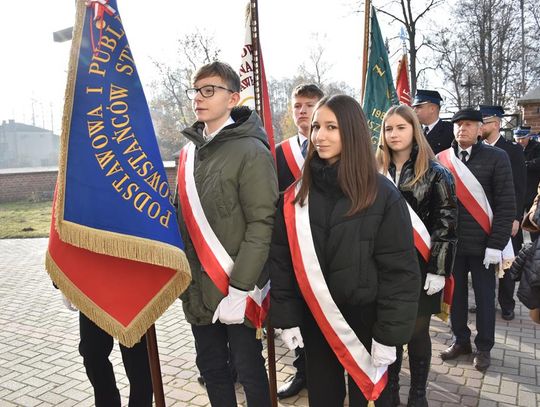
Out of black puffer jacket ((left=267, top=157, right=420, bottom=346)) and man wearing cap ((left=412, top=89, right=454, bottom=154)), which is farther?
man wearing cap ((left=412, top=89, right=454, bottom=154))

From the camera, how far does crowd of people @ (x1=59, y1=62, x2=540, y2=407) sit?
2.10m

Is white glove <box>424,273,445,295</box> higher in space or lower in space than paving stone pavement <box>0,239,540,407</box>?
higher

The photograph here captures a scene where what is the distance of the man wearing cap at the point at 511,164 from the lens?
4.66 metres

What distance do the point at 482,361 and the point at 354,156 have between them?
8.26 ft

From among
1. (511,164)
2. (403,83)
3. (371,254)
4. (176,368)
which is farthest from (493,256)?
(176,368)

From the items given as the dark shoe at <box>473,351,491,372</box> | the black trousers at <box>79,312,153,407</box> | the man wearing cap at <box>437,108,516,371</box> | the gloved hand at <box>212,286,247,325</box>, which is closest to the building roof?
the man wearing cap at <box>437,108,516,371</box>

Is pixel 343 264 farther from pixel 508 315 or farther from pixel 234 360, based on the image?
pixel 508 315

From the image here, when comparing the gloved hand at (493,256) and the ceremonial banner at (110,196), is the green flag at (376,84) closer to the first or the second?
the gloved hand at (493,256)

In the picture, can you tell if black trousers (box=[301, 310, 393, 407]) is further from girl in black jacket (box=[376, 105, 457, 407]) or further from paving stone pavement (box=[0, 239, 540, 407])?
paving stone pavement (box=[0, 239, 540, 407])

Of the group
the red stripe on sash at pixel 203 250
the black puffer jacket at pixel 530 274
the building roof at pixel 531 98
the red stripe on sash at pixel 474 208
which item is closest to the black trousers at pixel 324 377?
the red stripe on sash at pixel 203 250

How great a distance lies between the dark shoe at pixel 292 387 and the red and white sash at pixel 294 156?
1526mm

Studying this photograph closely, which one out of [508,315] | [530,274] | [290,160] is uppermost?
[290,160]

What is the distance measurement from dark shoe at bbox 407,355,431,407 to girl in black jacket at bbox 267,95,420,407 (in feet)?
2.50

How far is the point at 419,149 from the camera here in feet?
9.61
